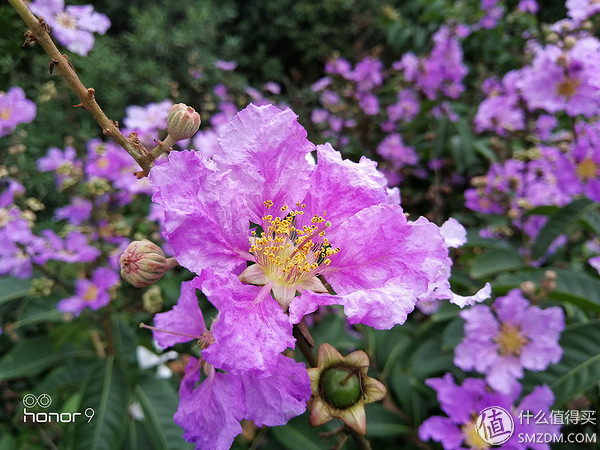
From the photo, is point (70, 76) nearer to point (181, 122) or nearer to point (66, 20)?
point (181, 122)

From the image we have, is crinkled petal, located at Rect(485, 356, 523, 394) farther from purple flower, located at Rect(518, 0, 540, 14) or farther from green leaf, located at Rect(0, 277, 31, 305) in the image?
purple flower, located at Rect(518, 0, 540, 14)

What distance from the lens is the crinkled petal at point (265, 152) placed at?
686 mm

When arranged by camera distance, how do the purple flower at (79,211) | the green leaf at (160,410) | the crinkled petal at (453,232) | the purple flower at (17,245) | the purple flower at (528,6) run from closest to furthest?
the crinkled petal at (453,232), the green leaf at (160,410), the purple flower at (17,245), the purple flower at (79,211), the purple flower at (528,6)

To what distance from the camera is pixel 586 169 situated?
5.00 ft

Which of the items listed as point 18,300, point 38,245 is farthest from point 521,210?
point 18,300

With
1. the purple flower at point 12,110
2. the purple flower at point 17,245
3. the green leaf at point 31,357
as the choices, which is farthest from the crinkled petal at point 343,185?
the green leaf at point 31,357

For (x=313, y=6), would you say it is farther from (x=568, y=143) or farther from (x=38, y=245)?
(x=38, y=245)

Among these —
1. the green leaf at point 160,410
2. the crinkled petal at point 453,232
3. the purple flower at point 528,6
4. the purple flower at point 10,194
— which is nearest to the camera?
the crinkled petal at point 453,232

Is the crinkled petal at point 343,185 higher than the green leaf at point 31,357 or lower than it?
higher

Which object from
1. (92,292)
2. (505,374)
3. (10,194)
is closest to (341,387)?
(505,374)

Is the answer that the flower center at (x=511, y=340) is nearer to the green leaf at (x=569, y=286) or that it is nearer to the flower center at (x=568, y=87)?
the green leaf at (x=569, y=286)

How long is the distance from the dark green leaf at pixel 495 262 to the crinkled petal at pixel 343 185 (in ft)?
3.26

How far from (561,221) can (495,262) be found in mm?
266

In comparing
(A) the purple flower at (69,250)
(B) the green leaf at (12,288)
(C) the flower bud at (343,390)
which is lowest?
(B) the green leaf at (12,288)
